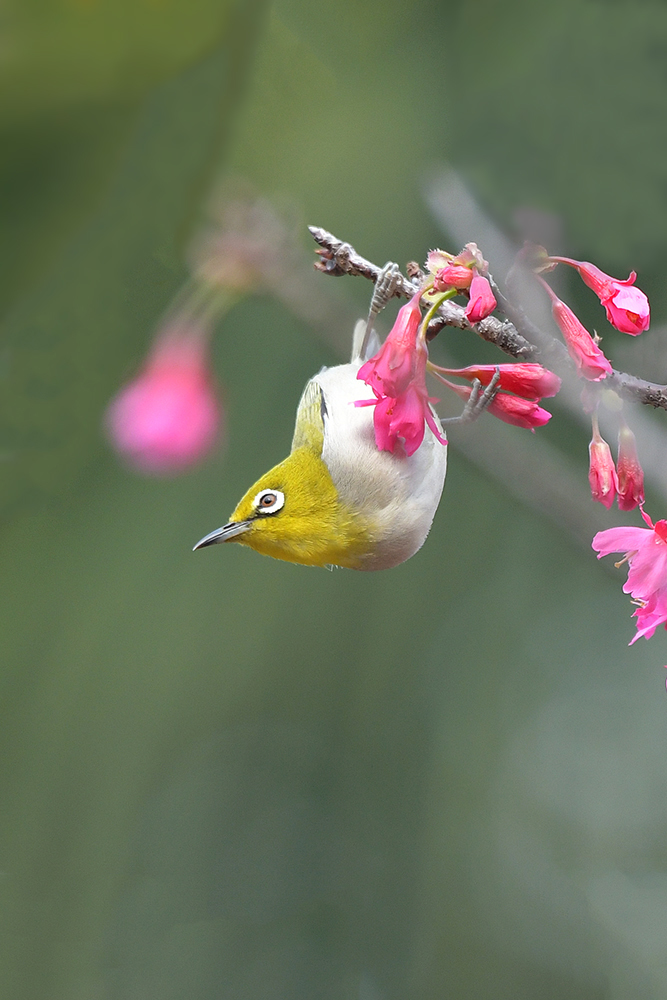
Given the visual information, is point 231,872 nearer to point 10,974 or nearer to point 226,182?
point 10,974

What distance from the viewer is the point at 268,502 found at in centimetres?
73

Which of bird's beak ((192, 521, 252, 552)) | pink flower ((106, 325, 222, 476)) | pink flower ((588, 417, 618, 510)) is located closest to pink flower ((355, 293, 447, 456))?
pink flower ((588, 417, 618, 510))

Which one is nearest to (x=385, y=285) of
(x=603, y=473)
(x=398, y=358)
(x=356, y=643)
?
(x=398, y=358)

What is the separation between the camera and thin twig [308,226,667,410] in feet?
1.45

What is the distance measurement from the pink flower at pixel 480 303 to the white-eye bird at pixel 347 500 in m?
0.28

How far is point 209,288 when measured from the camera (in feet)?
3.12

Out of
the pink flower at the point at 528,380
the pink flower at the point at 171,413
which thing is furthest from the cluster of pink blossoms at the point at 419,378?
the pink flower at the point at 171,413

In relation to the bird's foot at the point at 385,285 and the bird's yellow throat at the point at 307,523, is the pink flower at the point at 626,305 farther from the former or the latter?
the bird's yellow throat at the point at 307,523

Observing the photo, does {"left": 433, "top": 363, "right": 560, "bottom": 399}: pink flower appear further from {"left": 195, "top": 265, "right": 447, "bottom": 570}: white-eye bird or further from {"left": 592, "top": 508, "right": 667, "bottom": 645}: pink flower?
{"left": 195, "top": 265, "right": 447, "bottom": 570}: white-eye bird

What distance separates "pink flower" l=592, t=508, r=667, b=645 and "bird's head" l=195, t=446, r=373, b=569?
0.26 m

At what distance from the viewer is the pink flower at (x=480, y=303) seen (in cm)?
42

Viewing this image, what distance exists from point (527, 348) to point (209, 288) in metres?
0.56

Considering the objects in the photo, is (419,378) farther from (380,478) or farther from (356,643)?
(356,643)

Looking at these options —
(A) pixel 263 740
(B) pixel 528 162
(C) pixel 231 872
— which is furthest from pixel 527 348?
(C) pixel 231 872
